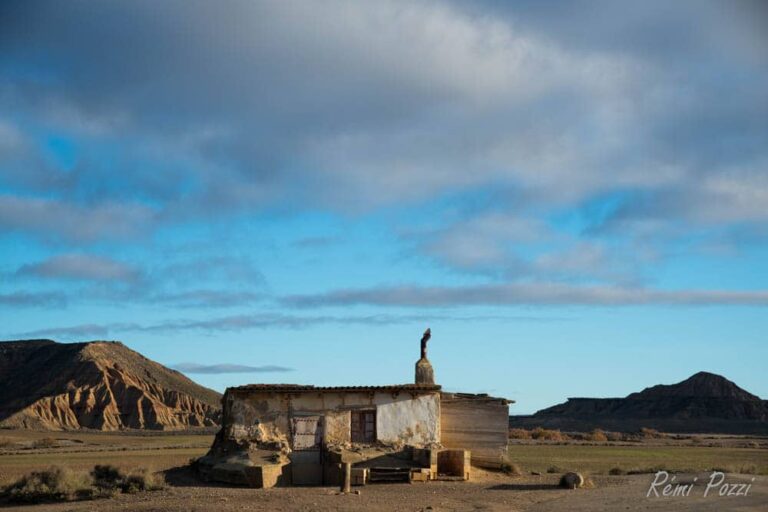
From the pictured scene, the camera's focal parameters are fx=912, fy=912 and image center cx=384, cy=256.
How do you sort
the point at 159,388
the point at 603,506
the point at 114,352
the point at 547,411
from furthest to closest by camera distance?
1. the point at 547,411
2. the point at 114,352
3. the point at 159,388
4. the point at 603,506

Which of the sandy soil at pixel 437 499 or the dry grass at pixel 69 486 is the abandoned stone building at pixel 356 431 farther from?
the dry grass at pixel 69 486

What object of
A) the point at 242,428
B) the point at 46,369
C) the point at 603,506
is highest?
the point at 46,369

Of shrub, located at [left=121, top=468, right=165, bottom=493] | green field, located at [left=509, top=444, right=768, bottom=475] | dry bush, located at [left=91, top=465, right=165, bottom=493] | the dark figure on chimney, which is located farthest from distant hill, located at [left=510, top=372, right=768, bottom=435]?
shrub, located at [left=121, top=468, right=165, bottom=493]

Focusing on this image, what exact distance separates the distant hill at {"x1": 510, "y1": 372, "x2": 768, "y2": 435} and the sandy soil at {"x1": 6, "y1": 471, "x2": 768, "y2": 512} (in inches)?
3387

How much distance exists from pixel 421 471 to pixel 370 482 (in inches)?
56.9

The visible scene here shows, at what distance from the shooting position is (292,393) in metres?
26.8

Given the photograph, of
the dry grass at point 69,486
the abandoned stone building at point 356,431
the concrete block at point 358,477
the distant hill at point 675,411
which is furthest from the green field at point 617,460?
the distant hill at point 675,411

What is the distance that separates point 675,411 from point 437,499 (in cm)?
11224

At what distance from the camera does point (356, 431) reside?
26828mm

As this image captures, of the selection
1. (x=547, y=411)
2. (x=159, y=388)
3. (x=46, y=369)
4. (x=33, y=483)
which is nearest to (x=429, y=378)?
(x=33, y=483)

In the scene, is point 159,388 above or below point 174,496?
above

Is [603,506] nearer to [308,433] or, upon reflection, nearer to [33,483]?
[308,433]

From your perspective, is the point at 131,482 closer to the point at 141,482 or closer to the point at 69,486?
the point at 141,482
